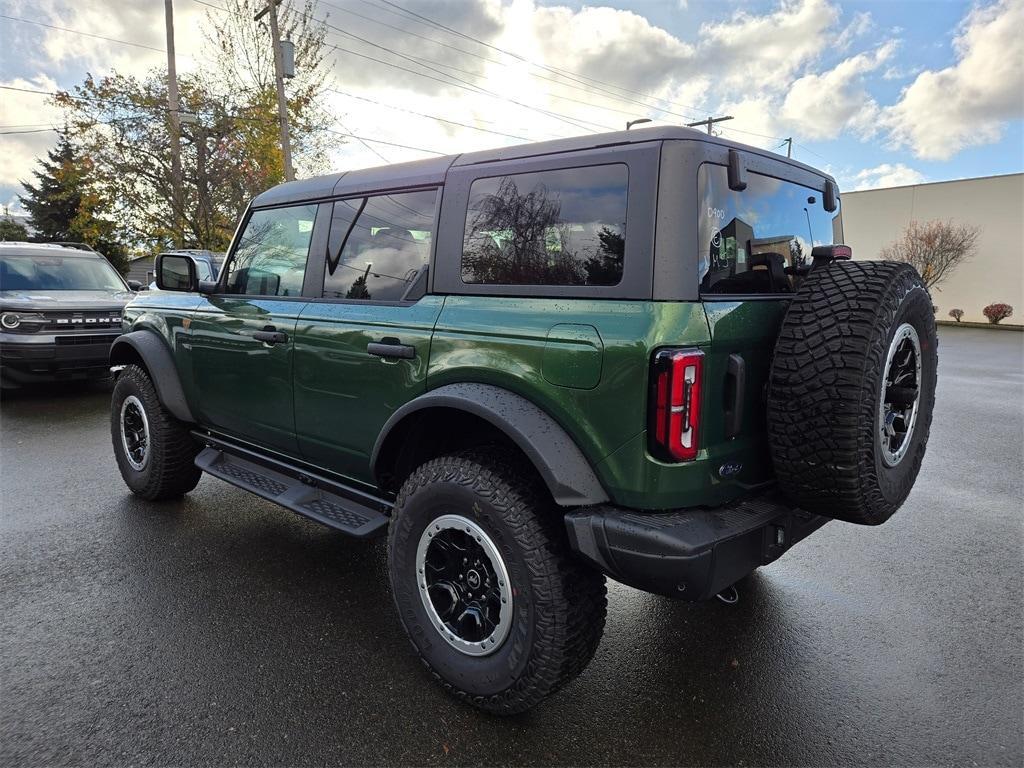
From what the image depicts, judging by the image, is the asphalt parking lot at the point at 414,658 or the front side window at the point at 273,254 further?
the front side window at the point at 273,254

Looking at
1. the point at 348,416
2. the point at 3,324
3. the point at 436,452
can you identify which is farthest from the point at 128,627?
the point at 3,324

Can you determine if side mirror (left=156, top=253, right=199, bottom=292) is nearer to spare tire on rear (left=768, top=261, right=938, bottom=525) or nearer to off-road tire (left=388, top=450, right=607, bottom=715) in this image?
off-road tire (left=388, top=450, right=607, bottom=715)

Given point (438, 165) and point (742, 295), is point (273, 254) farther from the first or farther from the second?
point (742, 295)

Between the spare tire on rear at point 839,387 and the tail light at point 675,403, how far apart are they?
0.33m

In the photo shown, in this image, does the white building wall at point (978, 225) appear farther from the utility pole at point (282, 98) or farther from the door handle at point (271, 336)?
the door handle at point (271, 336)

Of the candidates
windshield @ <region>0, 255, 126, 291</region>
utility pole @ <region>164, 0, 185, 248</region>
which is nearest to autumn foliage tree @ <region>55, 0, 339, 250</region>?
utility pole @ <region>164, 0, 185, 248</region>

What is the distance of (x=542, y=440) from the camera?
2.13 meters

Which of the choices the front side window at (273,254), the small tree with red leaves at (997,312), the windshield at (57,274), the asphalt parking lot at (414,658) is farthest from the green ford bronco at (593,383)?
the small tree with red leaves at (997,312)

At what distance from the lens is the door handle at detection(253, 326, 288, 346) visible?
3.21m

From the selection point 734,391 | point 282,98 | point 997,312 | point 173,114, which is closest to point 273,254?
point 734,391

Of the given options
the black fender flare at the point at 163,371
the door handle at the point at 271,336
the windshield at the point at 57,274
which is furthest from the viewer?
the windshield at the point at 57,274

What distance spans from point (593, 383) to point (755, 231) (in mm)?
949

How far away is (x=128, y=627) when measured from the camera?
9.37 ft

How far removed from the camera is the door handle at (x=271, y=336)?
321 cm
